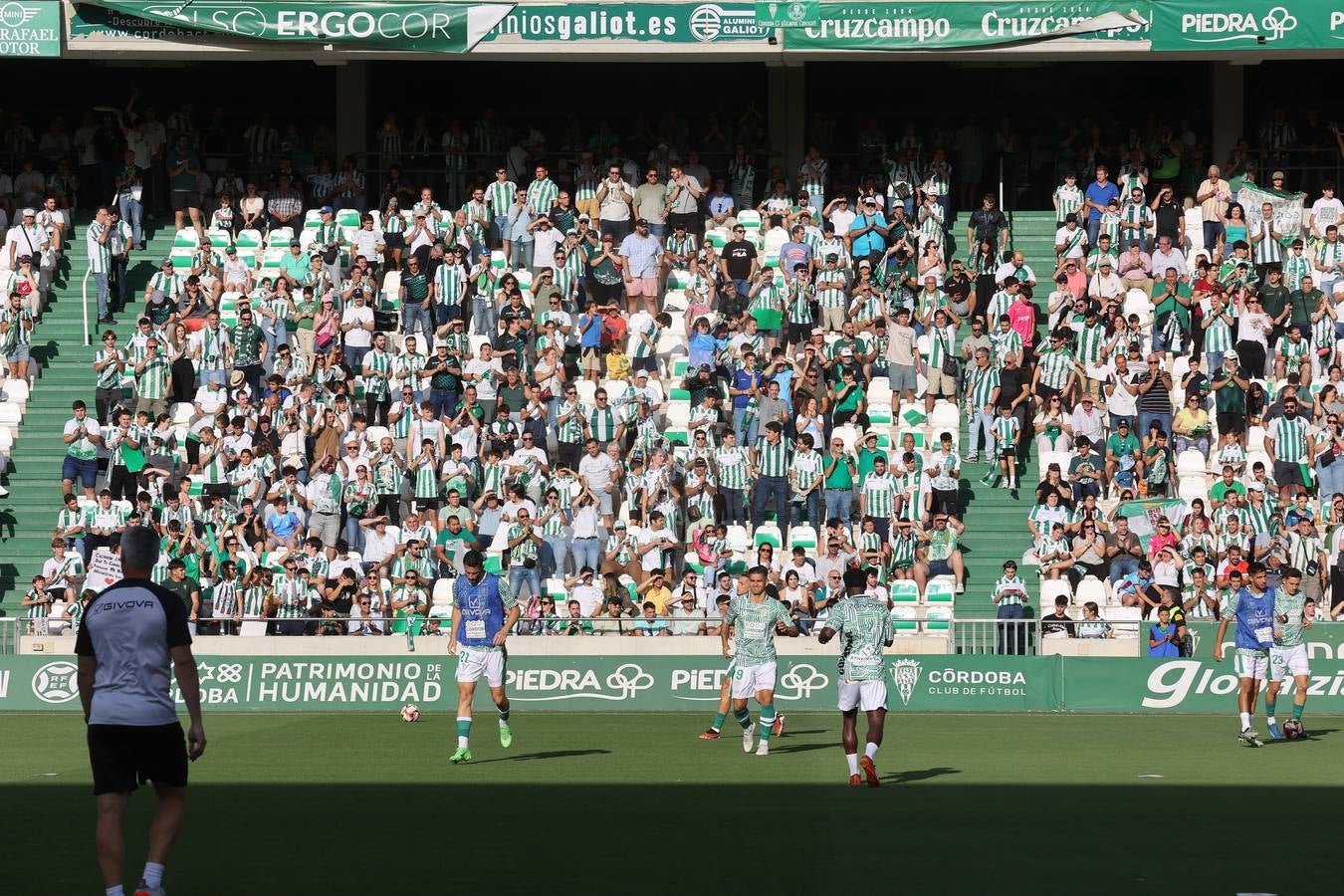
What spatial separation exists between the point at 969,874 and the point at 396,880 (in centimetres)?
354

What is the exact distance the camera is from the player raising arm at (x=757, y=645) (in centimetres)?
2022

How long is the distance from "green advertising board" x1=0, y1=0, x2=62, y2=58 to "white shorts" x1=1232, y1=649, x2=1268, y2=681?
2250 centimetres

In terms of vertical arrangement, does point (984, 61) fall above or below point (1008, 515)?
above

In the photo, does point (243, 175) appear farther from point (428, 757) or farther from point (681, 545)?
point (428, 757)

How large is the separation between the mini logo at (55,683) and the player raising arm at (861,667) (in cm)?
1382

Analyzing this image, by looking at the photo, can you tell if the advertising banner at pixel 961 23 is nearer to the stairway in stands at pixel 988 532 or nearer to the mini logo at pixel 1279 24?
the mini logo at pixel 1279 24

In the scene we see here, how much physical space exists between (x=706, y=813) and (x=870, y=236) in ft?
63.0

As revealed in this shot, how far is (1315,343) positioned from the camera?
31328 millimetres

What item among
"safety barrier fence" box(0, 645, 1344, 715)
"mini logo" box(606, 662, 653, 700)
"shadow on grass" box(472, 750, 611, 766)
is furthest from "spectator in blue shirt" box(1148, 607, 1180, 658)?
"shadow on grass" box(472, 750, 611, 766)

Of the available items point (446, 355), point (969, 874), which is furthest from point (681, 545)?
point (969, 874)

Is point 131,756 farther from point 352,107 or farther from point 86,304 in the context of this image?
point 352,107

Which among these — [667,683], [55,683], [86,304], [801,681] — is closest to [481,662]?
[667,683]

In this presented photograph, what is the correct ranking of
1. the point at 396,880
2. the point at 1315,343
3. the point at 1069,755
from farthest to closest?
the point at 1315,343 → the point at 1069,755 → the point at 396,880

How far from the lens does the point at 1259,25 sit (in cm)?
3369
